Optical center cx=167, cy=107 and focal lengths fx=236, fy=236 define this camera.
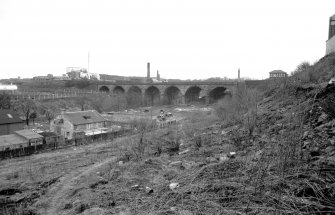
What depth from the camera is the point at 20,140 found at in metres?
19.6

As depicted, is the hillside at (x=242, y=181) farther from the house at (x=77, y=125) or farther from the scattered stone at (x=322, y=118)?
the house at (x=77, y=125)

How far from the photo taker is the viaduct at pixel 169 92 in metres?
43.1

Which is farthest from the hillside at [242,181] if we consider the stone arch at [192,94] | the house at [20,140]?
the stone arch at [192,94]

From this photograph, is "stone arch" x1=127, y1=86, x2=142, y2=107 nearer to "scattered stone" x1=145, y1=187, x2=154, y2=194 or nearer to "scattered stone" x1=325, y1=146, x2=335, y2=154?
"scattered stone" x1=145, y1=187, x2=154, y2=194

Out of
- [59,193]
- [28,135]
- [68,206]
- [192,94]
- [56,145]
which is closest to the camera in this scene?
[68,206]

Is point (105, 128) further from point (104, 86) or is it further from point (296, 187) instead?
point (104, 86)

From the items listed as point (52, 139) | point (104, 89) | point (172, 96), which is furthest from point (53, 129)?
point (104, 89)

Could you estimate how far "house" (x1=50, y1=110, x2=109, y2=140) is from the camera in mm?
23688

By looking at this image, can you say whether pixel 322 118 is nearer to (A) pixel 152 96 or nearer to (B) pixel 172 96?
(B) pixel 172 96

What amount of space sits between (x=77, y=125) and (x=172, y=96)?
31.0 m

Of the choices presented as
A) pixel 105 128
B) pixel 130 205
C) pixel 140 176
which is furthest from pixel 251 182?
pixel 105 128

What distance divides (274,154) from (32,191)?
8.90m

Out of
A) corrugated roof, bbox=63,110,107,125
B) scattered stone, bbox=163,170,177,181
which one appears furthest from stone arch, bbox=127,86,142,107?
scattered stone, bbox=163,170,177,181

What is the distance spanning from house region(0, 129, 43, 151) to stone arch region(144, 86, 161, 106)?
3096 cm
